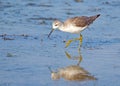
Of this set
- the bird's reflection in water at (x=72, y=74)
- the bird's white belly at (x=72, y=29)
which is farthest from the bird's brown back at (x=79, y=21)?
the bird's reflection in water at (x=72, y=74)

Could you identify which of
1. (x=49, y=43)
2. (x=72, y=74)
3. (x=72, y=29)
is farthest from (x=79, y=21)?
(x=72, y=74)

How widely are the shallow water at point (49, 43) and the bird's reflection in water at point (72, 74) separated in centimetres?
12

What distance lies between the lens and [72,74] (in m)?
9.81

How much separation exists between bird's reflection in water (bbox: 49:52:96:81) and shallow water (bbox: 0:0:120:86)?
0.38ft

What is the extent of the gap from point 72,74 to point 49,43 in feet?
8.27

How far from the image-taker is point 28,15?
15.2 meters

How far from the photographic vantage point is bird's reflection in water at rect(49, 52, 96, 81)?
373 inches

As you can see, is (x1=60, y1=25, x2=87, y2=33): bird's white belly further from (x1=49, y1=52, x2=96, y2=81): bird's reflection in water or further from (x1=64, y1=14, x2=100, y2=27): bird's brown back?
(x1=49, y1=52, x2=96, y2=81): bird's reflection in water

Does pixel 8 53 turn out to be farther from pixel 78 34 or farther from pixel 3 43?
pixel 78 34

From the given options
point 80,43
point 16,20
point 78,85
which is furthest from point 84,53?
point 16,20

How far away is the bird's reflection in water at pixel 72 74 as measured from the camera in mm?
9470

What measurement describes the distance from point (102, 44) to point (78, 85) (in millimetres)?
3474

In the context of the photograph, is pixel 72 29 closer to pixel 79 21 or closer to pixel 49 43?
pixel 79 21

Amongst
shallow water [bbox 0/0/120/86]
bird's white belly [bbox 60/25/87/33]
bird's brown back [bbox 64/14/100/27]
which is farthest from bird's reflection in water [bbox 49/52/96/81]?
bird's brown back [bbox 64/14/100/27]
